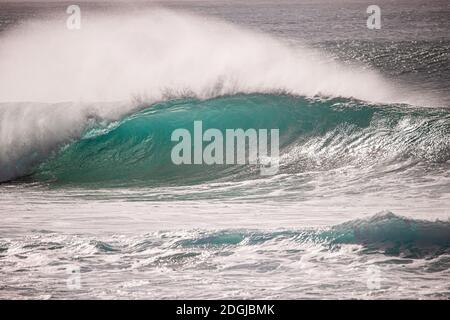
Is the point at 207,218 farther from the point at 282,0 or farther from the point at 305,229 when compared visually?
the point at 282,0

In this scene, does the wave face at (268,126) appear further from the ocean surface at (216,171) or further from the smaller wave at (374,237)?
the smaller wave at (374,237)

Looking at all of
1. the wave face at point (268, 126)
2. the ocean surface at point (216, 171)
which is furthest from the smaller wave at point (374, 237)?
the wave face at point (268, 126)

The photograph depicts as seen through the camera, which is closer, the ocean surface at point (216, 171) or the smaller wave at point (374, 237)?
the ocean surface at point (216, 171)

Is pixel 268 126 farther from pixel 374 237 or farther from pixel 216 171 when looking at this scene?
pixel 374 237

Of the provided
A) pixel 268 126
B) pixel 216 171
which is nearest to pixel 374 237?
pixel 216 171

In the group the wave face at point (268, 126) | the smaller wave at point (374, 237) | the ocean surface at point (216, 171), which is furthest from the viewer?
the wave face at point (268, 126)

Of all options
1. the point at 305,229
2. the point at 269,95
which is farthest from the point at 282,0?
the point at 305,229
